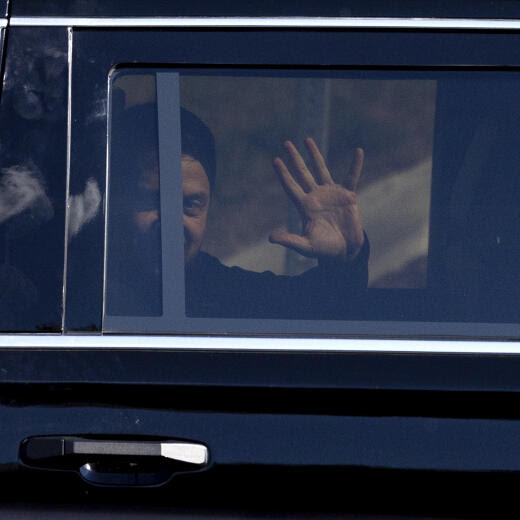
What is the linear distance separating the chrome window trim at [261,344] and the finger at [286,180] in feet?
1.28

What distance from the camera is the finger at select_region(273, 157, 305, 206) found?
92.4 inches

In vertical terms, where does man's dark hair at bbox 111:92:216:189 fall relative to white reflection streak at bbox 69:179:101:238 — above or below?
above

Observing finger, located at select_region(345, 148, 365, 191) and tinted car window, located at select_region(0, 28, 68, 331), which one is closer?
tinted car window, located at select_region(0, 28, 68, 331)

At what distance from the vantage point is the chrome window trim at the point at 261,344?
6.93ft


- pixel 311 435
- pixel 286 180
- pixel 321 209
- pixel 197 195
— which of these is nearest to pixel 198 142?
pixel 197 195

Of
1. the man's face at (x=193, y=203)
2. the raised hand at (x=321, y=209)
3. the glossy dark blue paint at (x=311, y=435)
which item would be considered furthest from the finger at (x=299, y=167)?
the glossy dark blue paint at (x=311, y=435)

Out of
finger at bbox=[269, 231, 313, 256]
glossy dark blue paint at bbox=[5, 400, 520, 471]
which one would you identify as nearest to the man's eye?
finger at bbox=[269, 231, 313, 256]

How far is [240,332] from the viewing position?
2.14 m

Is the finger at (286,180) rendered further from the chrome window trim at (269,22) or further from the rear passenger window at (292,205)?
the chrome window trim at (269,22)

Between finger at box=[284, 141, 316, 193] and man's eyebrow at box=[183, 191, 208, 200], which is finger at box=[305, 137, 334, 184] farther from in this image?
man's eyebrow at box=[183, 191, 208, 200]

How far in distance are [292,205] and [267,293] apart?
26cm

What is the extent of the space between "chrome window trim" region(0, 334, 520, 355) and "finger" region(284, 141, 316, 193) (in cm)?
42

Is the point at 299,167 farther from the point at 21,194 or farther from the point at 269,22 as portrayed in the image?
the point at 21,194

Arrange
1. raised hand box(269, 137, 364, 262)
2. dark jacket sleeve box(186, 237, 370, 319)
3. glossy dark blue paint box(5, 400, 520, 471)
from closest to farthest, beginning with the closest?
glossy dark blue paint box(5, 400, 520, 471) → dark jacket sleeve box(186, 237, 370, 319) → raised hand box(269, 137, 364, 262)
